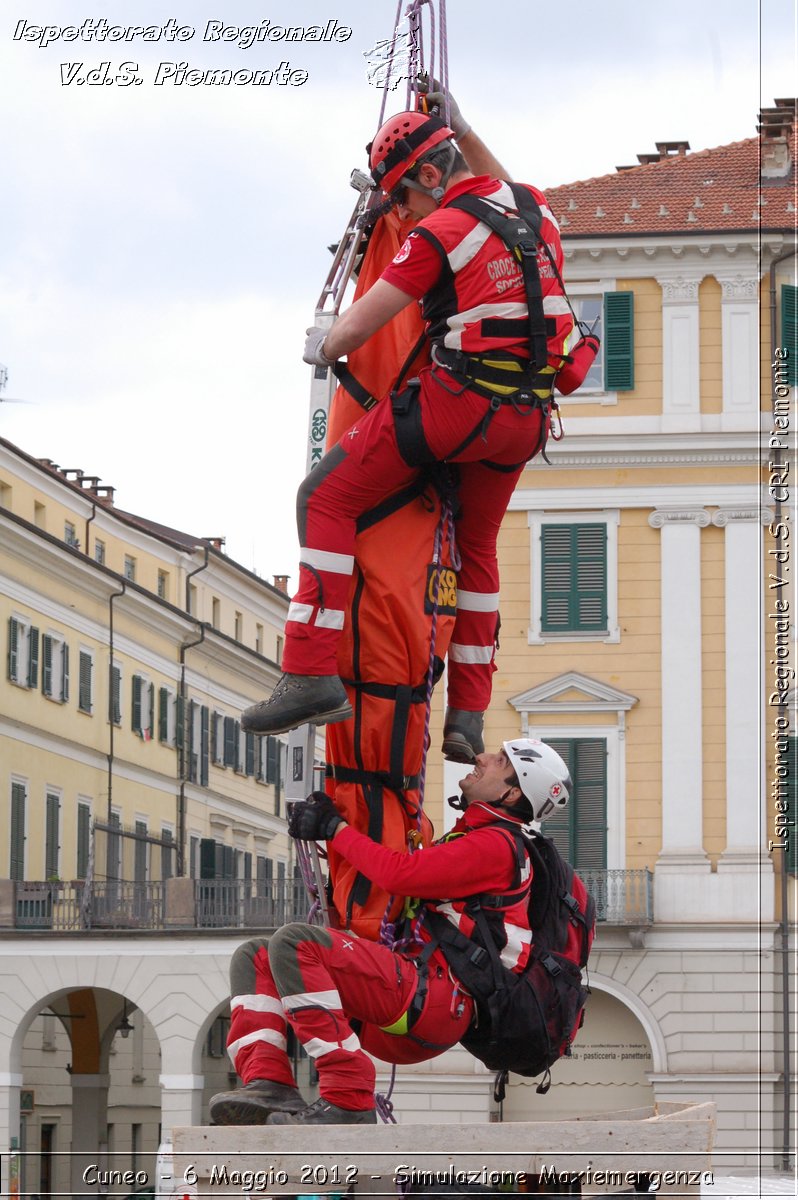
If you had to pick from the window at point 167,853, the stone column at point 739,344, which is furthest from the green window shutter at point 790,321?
the window at point 167,853

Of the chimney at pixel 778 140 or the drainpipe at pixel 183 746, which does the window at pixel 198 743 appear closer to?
the drainpipe at pixel 183 746

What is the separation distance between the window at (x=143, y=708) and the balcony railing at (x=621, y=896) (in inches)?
851

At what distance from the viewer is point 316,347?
24.2 ft

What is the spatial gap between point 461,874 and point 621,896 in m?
30.8

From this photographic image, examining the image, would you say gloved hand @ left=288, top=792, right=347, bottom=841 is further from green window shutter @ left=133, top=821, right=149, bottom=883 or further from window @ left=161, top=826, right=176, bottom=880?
window @ left=161, top=826, right=176, bottom=880

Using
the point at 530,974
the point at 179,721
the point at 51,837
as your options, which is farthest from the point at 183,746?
the point at 530,974

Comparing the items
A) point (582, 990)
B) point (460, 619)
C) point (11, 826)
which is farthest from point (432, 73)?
point (11, 826)

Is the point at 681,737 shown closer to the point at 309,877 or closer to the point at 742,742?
the point at 742,742

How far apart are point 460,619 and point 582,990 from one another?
1.31 metres

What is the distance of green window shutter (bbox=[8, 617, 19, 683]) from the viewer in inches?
1927

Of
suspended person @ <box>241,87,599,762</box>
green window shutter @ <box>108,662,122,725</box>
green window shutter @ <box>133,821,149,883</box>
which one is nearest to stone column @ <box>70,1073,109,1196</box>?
green window shutter @ <box>133,821,149,883</box>

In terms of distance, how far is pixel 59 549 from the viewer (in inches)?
2003

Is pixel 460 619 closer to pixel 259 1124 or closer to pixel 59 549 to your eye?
pixel 259 1124

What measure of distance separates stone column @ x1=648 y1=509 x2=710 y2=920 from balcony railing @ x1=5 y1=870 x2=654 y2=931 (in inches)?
242
